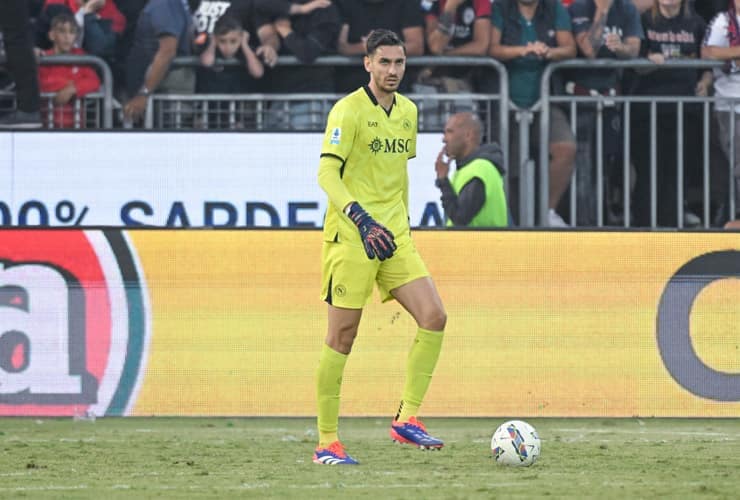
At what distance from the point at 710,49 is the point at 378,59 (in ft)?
23.0

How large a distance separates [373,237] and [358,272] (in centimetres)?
47

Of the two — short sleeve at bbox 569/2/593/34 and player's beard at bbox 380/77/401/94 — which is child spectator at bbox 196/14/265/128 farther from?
player's beard at bbox 380/77/401/94

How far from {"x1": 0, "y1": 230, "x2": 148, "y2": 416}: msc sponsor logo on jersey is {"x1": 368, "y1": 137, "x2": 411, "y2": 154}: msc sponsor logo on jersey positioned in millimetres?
3791

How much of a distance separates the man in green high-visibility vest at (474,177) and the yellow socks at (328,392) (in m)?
4.25

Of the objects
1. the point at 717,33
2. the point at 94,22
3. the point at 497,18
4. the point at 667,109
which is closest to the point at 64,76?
the point at 94,22

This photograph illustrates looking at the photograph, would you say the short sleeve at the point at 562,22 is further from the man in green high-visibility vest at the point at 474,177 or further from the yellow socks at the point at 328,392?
the yellow socks at the point at 328,392

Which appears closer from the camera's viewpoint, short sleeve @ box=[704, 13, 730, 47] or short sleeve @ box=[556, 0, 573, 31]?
short sleeve @ box=[556, 0, 573, 31]

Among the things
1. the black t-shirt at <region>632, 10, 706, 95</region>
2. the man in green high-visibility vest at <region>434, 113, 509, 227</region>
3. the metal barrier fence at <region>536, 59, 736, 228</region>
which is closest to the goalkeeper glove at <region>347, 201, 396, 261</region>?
the man in green high-visibility vest at <region>434, 113, 509, 227</region>

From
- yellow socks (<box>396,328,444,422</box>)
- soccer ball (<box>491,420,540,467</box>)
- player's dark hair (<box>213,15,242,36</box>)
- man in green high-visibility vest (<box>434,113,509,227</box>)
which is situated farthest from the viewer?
player's dark hair (<box>213,15,242,36</box>)

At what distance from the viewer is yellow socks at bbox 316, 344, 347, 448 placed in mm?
8656

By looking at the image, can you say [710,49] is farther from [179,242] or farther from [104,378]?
[104,378]

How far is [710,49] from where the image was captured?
48.6 ft

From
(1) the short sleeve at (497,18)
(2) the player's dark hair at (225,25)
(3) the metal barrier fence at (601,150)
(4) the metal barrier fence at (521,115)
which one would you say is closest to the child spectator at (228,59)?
(2) the player's dark hair at (225,25)

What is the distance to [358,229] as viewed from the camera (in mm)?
8523
